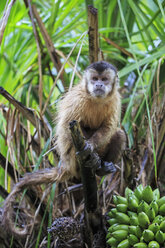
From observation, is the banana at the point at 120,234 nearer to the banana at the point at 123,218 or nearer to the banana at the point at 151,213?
the banana at the point at 123,218

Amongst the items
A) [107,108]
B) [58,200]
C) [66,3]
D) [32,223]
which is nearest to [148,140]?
[107,108]

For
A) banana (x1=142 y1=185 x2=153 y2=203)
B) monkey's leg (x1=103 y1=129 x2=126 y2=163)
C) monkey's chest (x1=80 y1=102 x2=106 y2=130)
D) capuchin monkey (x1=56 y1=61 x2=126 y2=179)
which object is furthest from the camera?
monkey's leg (x1=103 y1=129 x2=126 y2=163)

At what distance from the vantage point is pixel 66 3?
12.5ft

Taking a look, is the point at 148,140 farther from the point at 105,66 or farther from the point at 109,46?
the point at 109,46

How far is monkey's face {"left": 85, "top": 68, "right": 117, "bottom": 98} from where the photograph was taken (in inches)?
122

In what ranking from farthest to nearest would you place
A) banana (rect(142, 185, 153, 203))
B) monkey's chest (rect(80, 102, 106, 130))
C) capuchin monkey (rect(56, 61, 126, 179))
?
monkey's chest (rect(80, 102, 106, 130)), capuchin monkey (rect(56, 61, 126, 179)), banana (rect(142, 185, 153, 203))

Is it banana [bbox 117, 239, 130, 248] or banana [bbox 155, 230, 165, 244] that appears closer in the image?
banana [bbox 155, 230, 165, 244]

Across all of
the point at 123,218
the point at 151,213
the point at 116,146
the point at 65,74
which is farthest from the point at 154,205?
the point at 65,74

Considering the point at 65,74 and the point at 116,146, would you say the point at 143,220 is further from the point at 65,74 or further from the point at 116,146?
the point at 65,74

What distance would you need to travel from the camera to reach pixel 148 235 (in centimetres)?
233

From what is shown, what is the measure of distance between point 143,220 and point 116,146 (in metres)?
1.12

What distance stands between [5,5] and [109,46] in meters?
1.80

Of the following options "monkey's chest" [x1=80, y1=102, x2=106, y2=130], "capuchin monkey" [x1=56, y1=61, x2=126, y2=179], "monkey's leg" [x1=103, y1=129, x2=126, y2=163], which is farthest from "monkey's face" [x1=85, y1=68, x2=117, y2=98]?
"monkey's leg" [x1=103, y1=129, x2=126, y2=163]

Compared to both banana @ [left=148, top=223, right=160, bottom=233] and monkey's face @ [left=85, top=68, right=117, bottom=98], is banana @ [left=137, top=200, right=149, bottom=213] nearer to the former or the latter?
banana @ [left=148, top=223, right=160, bottom=233]
